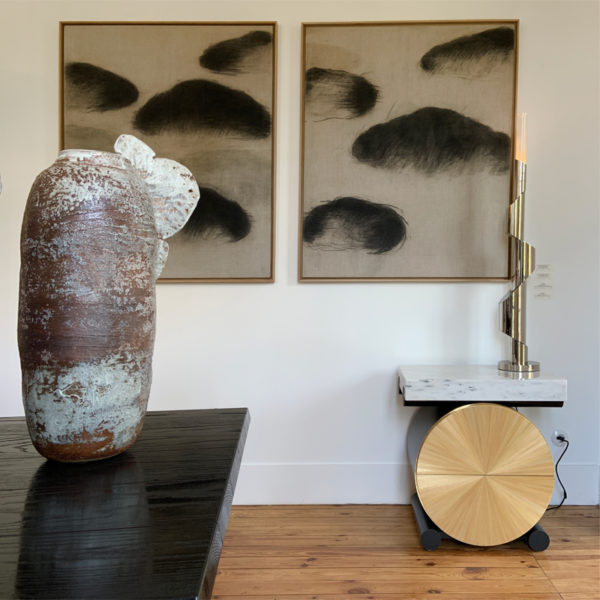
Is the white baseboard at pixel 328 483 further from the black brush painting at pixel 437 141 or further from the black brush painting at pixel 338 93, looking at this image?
the black brush painting at pixel 338 93

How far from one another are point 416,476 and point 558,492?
0.92 m

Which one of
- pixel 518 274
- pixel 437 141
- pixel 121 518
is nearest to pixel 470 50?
pixel 437 141

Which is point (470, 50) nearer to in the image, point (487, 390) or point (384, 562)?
point (487, 390)

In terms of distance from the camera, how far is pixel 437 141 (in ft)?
7.83

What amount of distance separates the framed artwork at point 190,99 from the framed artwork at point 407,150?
227 millimetres

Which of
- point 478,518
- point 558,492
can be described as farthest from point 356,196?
point 558,492

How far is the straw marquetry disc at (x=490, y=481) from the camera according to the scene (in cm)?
196

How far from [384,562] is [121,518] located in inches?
65.7

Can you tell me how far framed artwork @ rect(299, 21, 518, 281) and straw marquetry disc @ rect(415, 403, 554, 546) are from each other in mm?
734

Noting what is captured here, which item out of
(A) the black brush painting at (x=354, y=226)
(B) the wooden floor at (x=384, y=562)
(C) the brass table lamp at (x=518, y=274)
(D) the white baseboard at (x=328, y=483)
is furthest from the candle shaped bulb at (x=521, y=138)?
(B) the wooden floor at (x=384, y=562)

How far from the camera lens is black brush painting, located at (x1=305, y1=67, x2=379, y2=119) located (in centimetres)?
239

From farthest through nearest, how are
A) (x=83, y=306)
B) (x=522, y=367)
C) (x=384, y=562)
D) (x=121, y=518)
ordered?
(x=522, y=367) < (x=384, y=562) < (x=83, y=306) < (x=121, y=518)

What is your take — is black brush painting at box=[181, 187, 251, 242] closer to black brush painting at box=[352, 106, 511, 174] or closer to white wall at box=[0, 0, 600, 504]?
white wall at box=[0, 0, 600, 504]

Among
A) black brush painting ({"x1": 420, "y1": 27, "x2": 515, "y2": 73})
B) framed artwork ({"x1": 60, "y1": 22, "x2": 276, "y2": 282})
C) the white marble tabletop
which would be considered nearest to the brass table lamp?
the white marble tabletop
